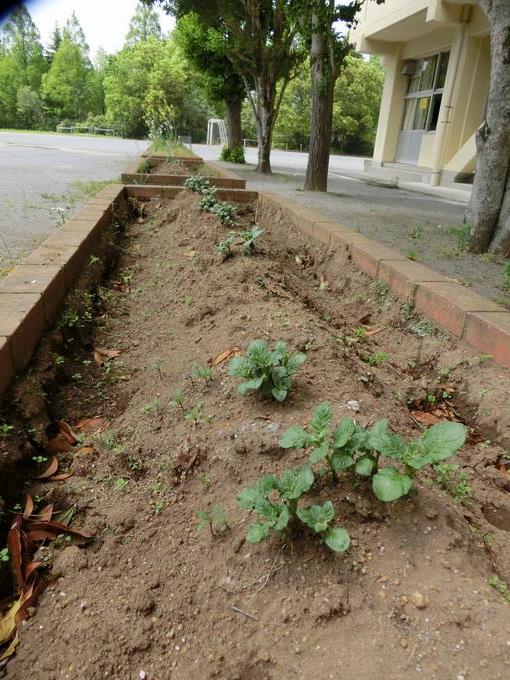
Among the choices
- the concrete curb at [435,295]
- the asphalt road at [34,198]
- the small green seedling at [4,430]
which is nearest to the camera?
the small green seedling at [4,430]

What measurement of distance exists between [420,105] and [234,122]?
5676 millimetres

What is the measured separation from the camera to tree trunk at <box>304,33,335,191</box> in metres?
7.86

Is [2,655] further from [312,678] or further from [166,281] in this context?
[166,281]

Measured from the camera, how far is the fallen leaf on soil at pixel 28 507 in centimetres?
171

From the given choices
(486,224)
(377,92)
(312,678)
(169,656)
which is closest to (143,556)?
(169,656)

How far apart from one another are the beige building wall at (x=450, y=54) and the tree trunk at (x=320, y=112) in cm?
472

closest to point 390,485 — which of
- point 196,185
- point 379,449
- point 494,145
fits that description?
point 379,449

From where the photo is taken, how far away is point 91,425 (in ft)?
7.43

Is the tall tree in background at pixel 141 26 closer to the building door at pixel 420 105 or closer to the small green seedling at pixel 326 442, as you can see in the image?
the building door at pixel 420 105

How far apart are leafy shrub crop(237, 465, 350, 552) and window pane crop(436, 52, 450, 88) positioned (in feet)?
50.8

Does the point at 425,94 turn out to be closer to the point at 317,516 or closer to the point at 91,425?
the point at 91,425

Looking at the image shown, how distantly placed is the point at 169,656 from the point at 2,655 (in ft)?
1.46

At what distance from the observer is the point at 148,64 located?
46938mm

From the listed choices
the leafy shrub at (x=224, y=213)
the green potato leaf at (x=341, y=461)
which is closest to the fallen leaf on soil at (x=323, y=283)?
the leafy shrub at (x=224, y=213)
